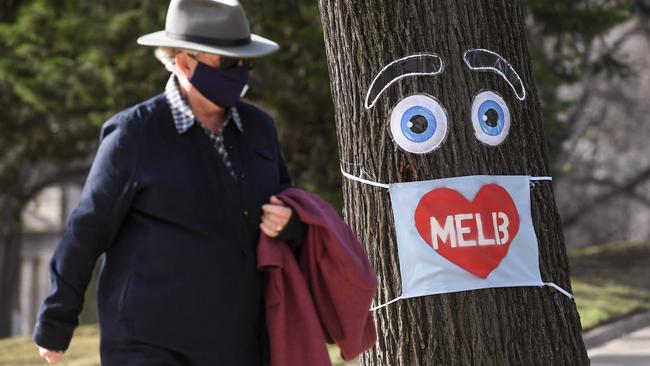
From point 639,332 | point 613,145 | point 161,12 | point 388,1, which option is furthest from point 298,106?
point 613,145

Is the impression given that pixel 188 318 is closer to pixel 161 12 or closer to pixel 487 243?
pixel 487 243

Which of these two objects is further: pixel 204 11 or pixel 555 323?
pixel 555 323

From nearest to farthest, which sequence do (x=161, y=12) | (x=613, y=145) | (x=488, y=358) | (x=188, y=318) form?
(x=188, y=318) → (x=488, y=358) → (x=161, y=12) → (x=613, y=145)

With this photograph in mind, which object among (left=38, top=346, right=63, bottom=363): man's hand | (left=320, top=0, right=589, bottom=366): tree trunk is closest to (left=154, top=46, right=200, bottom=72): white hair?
(left=38, top=346, right=63, bottom=363): man's hand

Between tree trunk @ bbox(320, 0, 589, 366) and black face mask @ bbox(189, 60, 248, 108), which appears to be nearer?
black face mask @ bbox(189, 60, 248, 108)

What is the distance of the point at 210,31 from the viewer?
3.92m

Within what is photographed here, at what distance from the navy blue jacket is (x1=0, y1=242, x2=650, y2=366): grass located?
657cm

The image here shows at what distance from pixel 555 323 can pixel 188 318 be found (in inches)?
83.3

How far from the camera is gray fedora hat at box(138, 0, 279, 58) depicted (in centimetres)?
390

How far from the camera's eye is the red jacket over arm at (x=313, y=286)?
3.90m

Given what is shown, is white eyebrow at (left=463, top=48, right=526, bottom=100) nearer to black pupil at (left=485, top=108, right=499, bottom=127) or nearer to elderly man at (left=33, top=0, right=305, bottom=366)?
black pupil at (left=485, top=108, right=499, bottom=127)

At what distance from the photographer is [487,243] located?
17.5ft

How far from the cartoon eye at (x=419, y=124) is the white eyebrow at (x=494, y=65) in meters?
0.24

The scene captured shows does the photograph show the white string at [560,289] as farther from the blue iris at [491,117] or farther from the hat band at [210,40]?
the hat band at [210,40]
